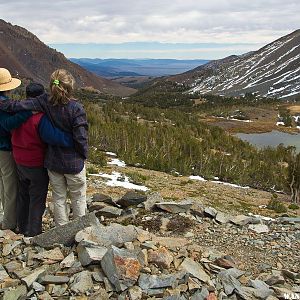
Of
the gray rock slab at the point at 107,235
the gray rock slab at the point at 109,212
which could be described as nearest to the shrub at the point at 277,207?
the gray rock slab at the point at 109,212

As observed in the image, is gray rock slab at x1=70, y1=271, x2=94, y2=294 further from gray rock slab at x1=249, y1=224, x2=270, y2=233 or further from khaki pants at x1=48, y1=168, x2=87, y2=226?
gray rock slab at x1=249, y1=224, x2=270, y2=233

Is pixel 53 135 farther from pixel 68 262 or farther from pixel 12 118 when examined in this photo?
pixel 68 262

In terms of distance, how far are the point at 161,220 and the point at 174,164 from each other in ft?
82.0

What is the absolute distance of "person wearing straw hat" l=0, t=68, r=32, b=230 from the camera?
23.9ft

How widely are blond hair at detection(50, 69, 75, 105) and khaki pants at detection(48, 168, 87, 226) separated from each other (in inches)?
51.3

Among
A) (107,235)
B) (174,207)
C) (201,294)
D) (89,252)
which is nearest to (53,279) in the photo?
(89,252)

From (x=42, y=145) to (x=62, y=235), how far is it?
5.13 ft

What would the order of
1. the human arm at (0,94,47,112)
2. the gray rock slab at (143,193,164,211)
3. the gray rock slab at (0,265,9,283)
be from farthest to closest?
the gray rock slab at (143,193,164,211) < the human arm at (0,94,47,112) < the gray rock slab at (0,265,9,283)

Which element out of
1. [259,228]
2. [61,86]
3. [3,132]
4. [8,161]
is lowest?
[259,228]

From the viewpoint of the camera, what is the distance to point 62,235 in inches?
297

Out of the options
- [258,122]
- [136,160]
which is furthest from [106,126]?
[258,122]

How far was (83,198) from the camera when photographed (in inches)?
317

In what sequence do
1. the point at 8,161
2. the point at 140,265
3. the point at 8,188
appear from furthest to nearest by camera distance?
the point at 8,188 < the point at 8,161 < the point at 140,265

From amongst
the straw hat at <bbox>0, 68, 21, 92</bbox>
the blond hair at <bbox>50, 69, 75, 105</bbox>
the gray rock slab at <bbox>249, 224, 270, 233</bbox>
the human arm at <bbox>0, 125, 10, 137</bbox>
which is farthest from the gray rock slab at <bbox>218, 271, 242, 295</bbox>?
the straw hat at <bbox>0, 68, 21, 92</bbox>
